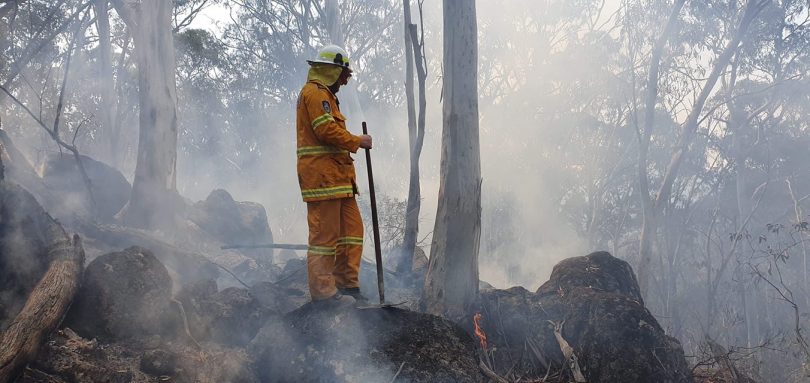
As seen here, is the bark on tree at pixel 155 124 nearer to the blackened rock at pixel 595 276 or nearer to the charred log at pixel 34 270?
the charred log at pixel 34 270

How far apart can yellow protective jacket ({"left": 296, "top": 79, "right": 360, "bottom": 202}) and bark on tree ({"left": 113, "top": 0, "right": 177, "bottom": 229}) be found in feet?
18.2

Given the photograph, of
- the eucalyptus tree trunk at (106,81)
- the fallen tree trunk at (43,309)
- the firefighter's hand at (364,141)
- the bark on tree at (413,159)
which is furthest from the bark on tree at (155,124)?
the eucalyptus tree trunk at (106,81)

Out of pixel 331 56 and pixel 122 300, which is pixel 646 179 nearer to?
pixel 331 56

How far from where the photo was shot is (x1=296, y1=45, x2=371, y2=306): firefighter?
3.80m

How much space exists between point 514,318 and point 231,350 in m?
2.49

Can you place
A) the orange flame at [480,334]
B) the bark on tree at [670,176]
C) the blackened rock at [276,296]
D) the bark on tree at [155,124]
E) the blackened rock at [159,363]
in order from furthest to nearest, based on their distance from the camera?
the bark on tree at [670,176], the bark on tree at [155,124], the blackened rock at [276,296], the orange flame at [480,334], the blackened rock at [159,363]

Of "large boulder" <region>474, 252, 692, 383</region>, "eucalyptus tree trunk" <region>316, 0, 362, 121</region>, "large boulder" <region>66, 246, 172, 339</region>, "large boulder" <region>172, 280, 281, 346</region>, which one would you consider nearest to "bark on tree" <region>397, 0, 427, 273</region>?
"large boulder" <region>474, 252, 692, 383</region>

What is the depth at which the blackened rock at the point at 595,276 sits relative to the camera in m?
5.76

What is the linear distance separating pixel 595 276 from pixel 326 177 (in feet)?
10.5

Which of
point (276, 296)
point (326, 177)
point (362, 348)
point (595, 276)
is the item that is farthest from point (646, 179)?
point (362, 348)

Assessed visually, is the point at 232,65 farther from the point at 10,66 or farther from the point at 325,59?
the point at 325,59

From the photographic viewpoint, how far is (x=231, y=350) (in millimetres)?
3836

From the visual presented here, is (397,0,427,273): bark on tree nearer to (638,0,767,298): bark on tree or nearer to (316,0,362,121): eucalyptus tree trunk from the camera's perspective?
(638,0,767,298): bark on tree

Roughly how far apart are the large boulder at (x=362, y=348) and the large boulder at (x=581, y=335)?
45.2 inches
